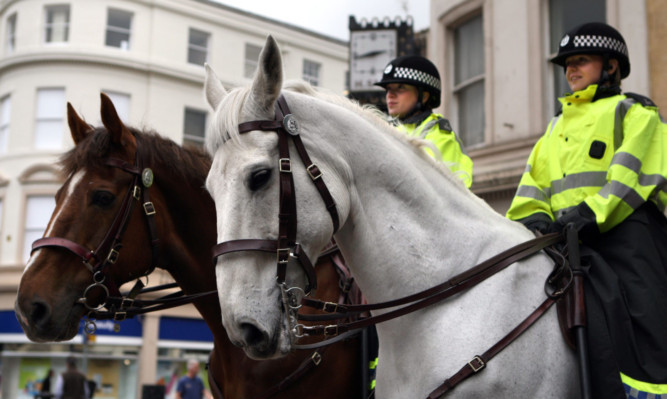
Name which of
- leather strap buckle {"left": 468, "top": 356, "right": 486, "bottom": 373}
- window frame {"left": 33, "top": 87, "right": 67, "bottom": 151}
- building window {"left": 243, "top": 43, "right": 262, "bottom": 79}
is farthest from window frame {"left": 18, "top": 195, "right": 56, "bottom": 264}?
leather strap buckle {"left": 468, "top": 356, "right": 486, "bottom": 373}

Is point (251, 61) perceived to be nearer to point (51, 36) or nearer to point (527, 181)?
point (51, 36)

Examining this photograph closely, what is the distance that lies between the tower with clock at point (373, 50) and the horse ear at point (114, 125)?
9.89m

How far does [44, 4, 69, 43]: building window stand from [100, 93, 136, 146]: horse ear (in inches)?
880

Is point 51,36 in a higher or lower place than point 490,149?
higher

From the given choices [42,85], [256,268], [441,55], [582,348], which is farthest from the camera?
[42,85]

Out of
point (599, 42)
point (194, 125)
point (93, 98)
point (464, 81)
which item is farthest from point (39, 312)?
point (194, 125)

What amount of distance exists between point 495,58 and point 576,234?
889 cm

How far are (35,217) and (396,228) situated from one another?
22339 mm

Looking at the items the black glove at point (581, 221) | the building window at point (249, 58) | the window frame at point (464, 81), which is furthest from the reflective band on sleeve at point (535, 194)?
the building window at point (249, 58)

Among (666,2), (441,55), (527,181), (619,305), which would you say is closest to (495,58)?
(441,55)

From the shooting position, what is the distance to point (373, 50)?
14.4 meters

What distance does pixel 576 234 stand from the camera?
3.23 m

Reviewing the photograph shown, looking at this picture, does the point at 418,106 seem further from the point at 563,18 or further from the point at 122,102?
the point at 122,102

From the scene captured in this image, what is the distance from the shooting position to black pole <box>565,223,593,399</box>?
2.88 meters
